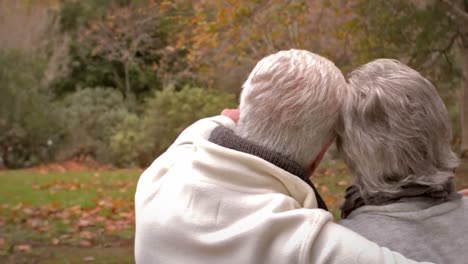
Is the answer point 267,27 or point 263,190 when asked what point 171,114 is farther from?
point 263,190

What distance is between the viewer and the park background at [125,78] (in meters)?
6.36

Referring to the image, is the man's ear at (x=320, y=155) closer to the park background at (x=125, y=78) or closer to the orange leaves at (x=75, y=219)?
the park background at (x=125, y=78)

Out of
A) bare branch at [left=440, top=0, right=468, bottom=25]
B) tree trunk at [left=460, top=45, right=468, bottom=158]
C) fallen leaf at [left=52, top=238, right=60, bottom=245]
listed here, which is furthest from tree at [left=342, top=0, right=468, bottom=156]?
fallen leaf at [left=52, top=238, right=60, bottom=245]

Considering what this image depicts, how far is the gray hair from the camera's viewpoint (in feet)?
5.18

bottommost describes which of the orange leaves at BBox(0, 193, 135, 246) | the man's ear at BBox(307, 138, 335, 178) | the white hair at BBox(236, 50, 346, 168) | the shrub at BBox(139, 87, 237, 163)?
the shrub at BBox(139, 87, 237, 163)

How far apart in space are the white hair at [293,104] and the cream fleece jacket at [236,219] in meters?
0.09

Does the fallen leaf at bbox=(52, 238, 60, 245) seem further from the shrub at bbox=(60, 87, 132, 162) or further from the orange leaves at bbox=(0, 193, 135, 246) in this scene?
the shrub at bbox=(60, 87, 132, 162)

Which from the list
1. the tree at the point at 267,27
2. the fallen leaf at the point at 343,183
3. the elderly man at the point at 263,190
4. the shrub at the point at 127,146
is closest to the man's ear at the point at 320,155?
the elderly man at the point at 263,190

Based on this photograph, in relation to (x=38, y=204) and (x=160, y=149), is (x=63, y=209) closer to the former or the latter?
(x=38, y=204)

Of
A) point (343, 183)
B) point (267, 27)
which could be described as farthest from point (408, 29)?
point (343, 183)

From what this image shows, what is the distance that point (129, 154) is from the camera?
14.5 metres

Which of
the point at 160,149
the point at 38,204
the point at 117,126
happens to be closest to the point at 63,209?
the point at 38,204

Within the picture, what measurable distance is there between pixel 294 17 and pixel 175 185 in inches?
231

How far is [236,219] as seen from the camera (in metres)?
1.51
